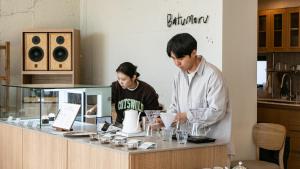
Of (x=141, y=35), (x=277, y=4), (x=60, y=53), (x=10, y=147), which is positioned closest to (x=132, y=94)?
(x=10, y=147)

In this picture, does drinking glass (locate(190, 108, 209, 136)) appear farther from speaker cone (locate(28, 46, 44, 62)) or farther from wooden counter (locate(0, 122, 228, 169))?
speaker cone (locate(28, 46, 44, 62))

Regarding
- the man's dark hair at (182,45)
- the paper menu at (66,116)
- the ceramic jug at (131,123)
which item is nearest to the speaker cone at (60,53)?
the paper menu at (66,116)

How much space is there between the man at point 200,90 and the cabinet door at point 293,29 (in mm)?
4761

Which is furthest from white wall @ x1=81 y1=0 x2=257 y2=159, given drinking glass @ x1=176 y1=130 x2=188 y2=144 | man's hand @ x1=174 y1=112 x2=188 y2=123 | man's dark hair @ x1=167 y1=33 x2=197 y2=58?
drinking glass @ x1=176 y1=130 x2=188 y2=144

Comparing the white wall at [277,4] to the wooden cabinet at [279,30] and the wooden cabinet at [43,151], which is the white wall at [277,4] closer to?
the wooden cabinet at [279,30]

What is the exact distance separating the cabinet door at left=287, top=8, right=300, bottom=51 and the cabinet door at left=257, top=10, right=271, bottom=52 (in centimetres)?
40

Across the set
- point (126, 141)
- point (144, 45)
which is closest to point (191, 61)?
point (126, 141)

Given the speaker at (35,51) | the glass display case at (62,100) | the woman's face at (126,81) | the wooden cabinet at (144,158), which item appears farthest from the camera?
the speaker at (35,51)

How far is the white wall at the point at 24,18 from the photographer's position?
664 cm

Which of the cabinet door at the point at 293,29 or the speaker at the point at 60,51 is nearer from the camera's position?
the speaker at the point at 60,51

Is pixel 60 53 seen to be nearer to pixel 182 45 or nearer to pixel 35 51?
pixel 35 51

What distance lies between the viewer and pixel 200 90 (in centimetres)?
327

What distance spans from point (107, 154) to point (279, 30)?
5.76 metres

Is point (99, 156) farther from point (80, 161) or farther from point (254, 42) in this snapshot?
point (254, 42)
